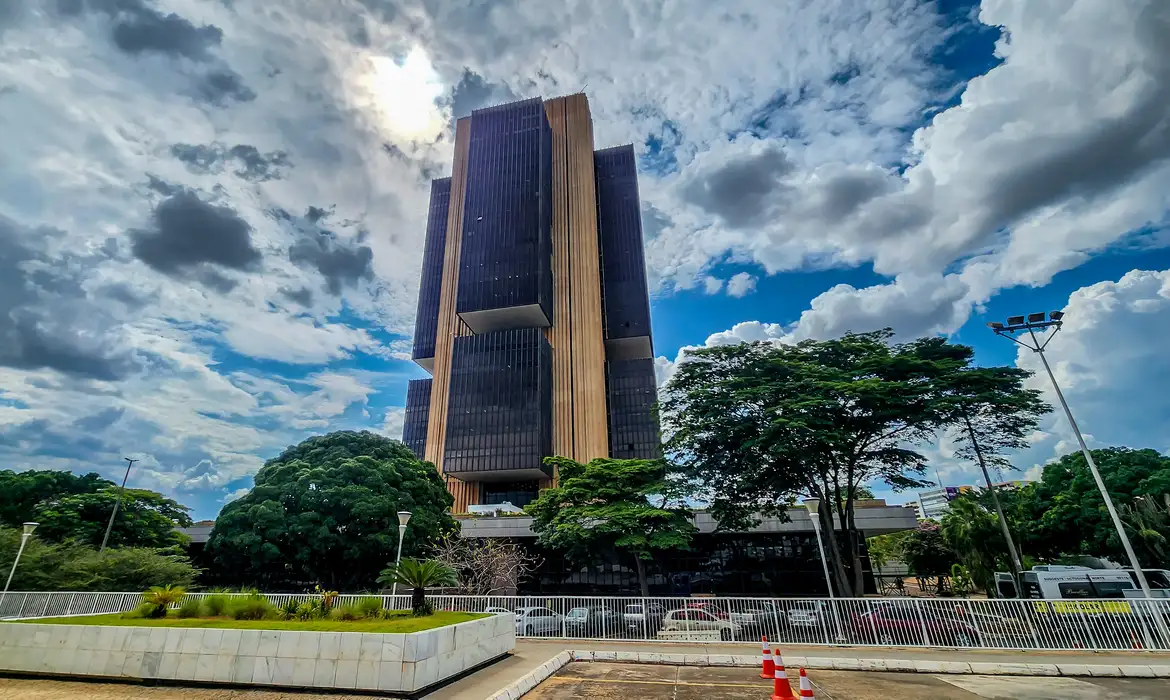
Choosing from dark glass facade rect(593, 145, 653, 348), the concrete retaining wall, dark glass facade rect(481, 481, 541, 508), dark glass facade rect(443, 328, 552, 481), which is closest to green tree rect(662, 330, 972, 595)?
the concrete retaining wall

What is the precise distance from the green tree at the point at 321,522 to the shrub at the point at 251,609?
10.5 m

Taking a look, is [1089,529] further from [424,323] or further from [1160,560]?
[424,323]

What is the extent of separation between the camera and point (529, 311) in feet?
215

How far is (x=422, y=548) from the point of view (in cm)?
2434

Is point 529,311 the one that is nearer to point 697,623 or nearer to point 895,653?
point 697,623

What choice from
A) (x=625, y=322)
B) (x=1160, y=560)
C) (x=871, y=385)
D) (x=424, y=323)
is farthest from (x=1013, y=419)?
(x=424, y=323)

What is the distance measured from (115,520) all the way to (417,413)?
154 feet

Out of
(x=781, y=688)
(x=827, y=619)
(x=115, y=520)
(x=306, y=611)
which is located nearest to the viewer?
(x=781, y=688)

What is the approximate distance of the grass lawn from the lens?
9430 millimetres

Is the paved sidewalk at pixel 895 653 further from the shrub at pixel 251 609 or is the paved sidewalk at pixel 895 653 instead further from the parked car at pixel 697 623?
the shrub at pixel 251 609

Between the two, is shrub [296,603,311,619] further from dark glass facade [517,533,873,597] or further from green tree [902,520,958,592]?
green tree [902,520,958,592]

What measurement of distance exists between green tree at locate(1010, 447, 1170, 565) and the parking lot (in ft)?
71.7

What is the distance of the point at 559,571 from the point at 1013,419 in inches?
955

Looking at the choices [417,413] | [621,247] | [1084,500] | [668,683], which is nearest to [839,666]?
[668,683]
